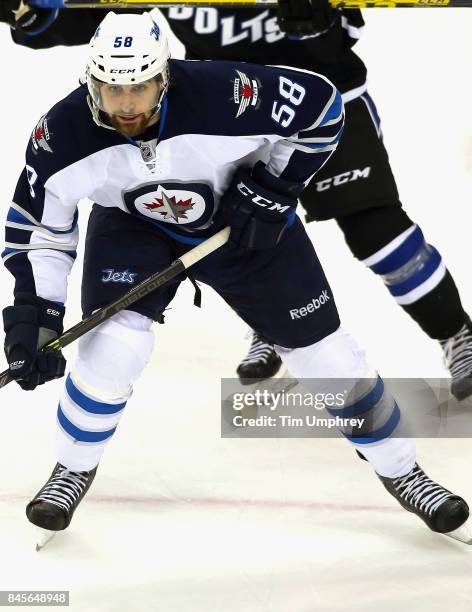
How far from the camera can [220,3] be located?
3045 mm

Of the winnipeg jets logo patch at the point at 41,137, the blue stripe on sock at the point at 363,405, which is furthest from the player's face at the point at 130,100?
the blue stripe on sock at the point at 363,405

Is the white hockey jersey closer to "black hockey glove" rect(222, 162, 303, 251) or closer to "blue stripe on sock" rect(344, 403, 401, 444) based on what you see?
"black hockey glove" rect(222, 162, 303, 251)

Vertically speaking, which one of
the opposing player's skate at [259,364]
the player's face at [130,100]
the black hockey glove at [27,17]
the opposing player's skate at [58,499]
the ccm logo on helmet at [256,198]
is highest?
the player's face at [130,100]

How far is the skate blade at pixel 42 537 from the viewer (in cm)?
296

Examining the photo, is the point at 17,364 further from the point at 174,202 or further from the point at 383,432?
the point at 383,432

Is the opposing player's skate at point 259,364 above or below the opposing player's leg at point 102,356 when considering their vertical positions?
below

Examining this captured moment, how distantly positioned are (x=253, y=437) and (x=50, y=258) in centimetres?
91

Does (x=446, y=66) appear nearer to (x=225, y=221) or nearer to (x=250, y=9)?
(x=250, y=9)

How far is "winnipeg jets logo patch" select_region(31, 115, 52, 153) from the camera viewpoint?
2.83 meters

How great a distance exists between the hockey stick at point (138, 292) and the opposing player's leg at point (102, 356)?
0.13 ft

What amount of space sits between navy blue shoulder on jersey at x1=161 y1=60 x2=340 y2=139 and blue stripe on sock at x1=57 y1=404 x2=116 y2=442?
0.69 meters

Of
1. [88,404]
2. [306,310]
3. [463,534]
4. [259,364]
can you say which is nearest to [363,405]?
[306,310]

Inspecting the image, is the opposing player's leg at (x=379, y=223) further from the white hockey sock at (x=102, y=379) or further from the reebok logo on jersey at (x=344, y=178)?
the white hockey sock at (x=102, y=379)

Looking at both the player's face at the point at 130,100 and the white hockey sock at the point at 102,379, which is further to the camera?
the white hockey sock at the point at 102,379
